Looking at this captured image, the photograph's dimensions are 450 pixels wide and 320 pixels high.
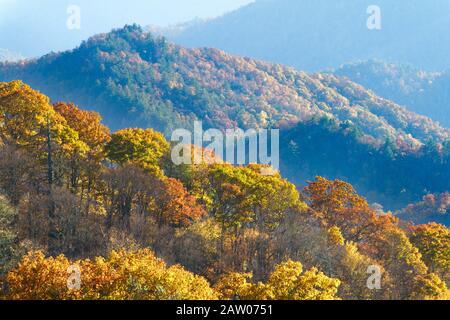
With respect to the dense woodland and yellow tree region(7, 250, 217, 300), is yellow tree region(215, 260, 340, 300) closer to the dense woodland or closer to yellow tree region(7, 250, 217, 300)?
yellow tree region(7, 250, 217, 300)

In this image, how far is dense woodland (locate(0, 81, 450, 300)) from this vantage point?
44.1 m

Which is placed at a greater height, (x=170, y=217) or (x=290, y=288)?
(x=170, y=217)

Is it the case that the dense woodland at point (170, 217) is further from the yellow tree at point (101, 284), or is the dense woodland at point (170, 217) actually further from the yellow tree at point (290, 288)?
the yellow tree at point (290, 288)

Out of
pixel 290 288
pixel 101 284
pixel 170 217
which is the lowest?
pixel 290 288

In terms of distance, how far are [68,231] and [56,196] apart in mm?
3595

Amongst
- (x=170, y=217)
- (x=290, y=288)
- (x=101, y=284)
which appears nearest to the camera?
(x=101, y=284)

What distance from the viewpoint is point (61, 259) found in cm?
3111

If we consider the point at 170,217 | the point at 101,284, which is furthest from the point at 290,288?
the point at 170,217

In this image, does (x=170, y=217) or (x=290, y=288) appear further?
(x=170, y=217)

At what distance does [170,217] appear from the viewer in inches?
2076

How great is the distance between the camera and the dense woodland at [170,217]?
44.1 meters

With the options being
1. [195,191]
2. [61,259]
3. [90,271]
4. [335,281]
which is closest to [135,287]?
[90,271]

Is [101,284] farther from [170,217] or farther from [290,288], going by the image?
[170,217]
